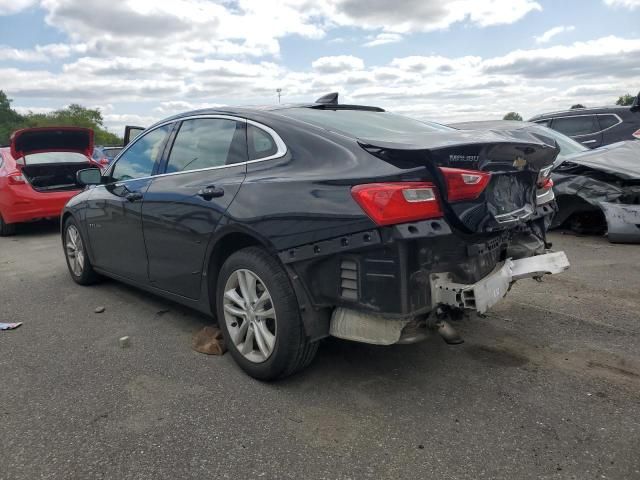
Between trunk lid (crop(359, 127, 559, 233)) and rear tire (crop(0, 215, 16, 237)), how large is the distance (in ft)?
25.8

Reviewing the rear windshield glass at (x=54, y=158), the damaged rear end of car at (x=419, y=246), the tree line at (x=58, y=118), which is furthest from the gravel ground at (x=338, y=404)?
the tree line at (x=58, y=118)

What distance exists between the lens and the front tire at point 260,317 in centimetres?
291

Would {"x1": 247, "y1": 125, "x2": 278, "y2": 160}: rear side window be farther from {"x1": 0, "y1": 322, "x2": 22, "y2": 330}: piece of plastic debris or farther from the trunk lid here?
{"x1": 0, "y1": 322, "x2": 22, "y2": 330}: piece of plastic debris

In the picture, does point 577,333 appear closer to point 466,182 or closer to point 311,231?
point 466,182

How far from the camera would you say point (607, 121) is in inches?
411

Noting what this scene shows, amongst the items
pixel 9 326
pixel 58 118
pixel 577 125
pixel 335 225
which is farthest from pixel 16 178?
pixel 58 118

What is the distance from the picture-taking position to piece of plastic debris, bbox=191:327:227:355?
3564mm

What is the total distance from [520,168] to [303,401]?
1747mm

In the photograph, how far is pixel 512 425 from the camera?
8.61ft

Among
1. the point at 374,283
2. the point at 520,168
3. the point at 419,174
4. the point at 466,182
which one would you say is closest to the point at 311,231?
the point at 374,283

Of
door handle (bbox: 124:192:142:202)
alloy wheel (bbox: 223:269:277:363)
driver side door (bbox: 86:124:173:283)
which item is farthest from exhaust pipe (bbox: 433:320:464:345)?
door handle (bbox: 124:192:142:202)

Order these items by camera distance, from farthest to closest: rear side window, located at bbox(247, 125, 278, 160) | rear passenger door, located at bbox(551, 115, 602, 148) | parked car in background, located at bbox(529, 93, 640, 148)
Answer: rear passenger door, located at bbox(551, 115, 602, 148), parked car in background, located at bbox(529, 93, 640, 148), rear side window, located at bbox(247, 125, 278, 160)

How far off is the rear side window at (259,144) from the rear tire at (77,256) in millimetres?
2583

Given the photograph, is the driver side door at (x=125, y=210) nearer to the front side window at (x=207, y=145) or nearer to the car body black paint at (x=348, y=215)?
the front side window at (x=207, y=145)
